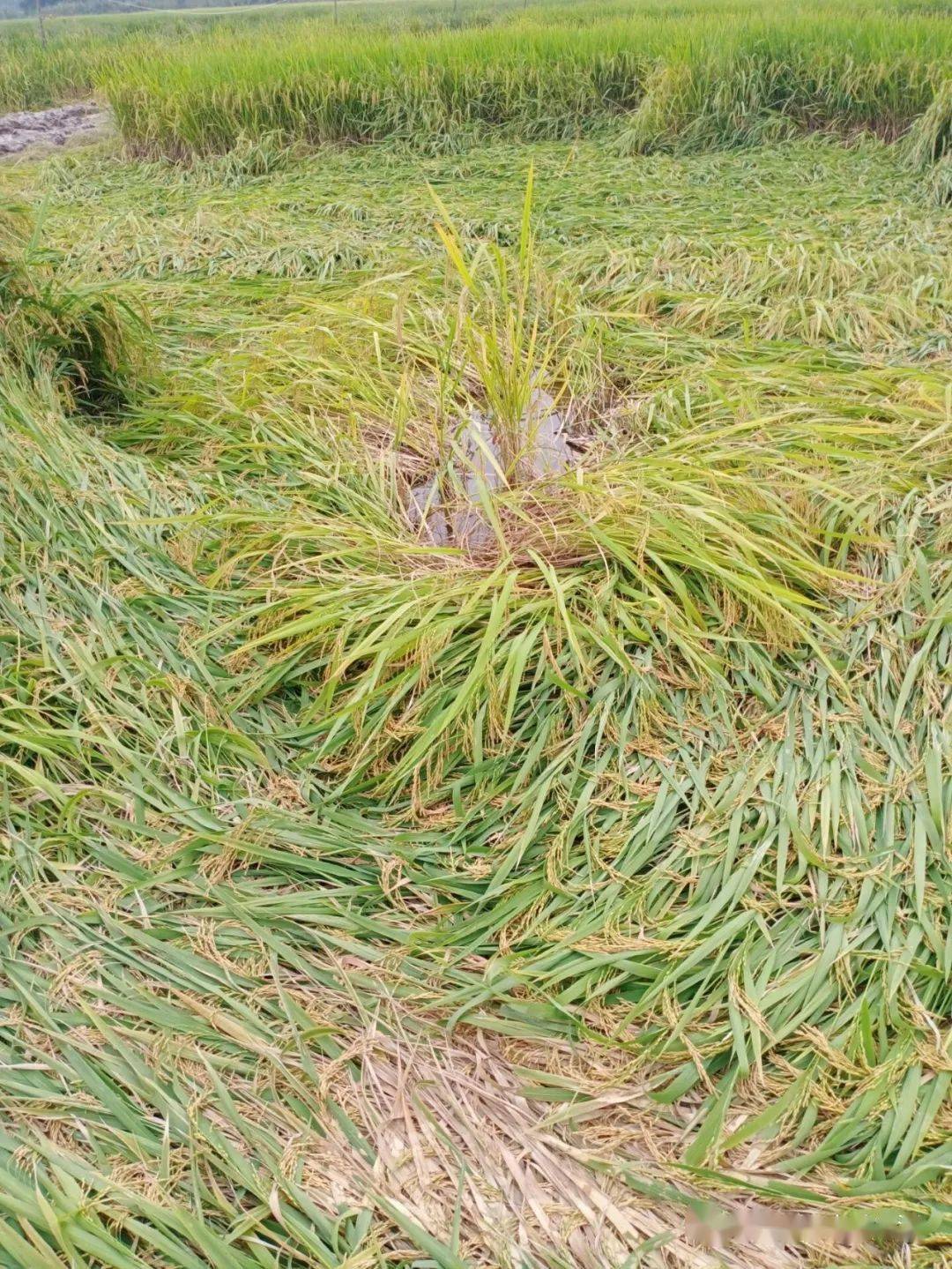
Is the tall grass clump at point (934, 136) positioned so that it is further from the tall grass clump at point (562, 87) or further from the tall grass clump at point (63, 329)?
the tall grass clump at point (63, 329)

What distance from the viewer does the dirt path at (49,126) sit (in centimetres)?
665

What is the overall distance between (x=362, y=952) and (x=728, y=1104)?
54 centimetres

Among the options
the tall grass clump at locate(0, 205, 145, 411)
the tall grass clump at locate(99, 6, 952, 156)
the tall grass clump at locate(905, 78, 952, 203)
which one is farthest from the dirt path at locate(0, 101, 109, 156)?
the tall grass clump at locate(905, 78, 952, 203)

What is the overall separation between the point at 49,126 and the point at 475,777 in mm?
7348

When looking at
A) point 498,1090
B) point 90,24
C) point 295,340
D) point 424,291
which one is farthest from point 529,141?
point 90,24

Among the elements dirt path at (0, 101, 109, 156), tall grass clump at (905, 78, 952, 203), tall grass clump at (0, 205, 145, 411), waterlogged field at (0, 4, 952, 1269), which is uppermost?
dirt path at (0, 101, 109, 156)

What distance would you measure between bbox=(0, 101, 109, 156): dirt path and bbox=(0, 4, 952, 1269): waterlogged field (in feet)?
14.0

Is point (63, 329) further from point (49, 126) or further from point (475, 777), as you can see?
point (49, 126)

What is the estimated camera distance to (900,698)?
169cm

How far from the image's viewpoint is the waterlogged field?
1214 millimetres

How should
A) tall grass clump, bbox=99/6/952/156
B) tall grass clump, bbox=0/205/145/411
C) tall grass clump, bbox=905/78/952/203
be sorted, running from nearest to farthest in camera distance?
tall grass clump, bbox=0/205/145/411 < tall grass clump, bbox=905/78/952/203 < tall grass clump, bbox=99/6/952/156

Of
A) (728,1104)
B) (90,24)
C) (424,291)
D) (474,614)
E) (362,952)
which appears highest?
(90,24)

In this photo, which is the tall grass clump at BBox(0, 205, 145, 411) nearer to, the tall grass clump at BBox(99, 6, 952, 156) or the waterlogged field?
the waterlogged field

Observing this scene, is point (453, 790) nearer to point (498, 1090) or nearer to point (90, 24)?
point (498, 1090)
